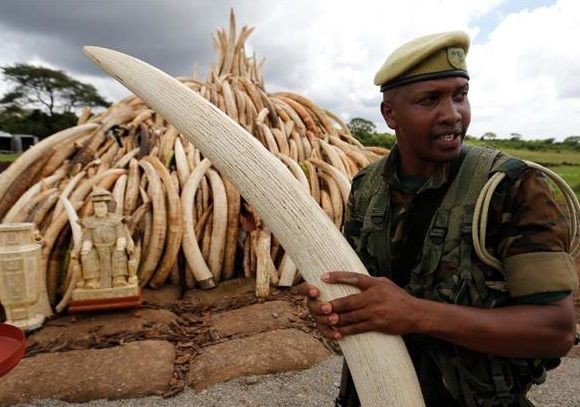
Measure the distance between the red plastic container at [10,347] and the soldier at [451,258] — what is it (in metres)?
1.42

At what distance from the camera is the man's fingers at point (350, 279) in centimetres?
117

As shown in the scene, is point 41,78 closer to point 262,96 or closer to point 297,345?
point 262,96

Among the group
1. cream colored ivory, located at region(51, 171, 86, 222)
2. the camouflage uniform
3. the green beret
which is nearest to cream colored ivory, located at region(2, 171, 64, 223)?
cream colored ivory, located at region(51, 171, 86, 222)

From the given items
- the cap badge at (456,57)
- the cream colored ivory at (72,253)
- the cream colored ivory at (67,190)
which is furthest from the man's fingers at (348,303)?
the cream colored ivory at (67,190)

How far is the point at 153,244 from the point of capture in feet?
14.7

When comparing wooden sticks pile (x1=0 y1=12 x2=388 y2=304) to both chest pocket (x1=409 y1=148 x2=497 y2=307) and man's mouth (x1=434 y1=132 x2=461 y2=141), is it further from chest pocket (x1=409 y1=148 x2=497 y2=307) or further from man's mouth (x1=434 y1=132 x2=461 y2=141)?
man's mouth (x1=434 y1=132 x2=461 y2=141)

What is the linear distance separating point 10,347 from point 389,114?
201 cm

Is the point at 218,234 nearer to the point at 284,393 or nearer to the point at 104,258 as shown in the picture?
the point at 104,258

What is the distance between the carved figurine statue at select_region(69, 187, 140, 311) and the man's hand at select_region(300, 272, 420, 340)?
3212 mm

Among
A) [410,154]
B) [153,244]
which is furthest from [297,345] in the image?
[410,154]

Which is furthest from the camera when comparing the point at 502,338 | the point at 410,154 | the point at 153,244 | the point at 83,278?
the point at 153,244

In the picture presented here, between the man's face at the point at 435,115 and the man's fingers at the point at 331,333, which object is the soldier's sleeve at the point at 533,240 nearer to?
the man's face at the point at 435,115

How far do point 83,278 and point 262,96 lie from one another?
14.5ft

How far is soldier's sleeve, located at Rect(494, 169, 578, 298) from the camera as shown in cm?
112
